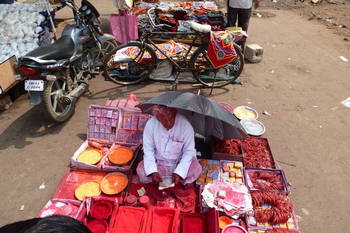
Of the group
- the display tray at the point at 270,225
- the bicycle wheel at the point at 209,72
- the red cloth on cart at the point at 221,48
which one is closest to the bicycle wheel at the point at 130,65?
the bicycle wheel at the point at 209,72

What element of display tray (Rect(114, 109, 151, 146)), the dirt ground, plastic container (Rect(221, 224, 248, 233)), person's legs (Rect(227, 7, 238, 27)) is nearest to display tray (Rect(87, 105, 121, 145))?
display tray (Rect(114, 109, 151, 146))

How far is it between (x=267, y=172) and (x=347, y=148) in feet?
6.10

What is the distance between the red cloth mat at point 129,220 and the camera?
281 cm

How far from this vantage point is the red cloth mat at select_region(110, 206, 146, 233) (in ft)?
9.22

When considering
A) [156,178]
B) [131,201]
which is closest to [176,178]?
[156,178]

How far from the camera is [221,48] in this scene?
5.17m

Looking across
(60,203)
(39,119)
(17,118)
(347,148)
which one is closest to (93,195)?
(60,203)

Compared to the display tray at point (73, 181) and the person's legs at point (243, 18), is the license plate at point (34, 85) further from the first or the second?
the person's legs at point (243, 18)

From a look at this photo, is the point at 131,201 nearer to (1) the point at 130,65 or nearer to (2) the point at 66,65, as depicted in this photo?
(2) the point at 66,65

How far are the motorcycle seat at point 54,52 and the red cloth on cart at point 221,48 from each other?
8.87 ft

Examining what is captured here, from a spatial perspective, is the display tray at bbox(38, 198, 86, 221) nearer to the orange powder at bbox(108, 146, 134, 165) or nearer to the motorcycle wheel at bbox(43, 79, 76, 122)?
the orange powder at bbox(108, 146, 134, 165)

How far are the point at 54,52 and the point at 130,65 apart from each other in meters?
1.87

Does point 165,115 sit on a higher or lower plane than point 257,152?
higher

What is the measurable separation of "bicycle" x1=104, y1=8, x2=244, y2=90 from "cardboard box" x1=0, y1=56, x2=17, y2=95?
5.87ft
